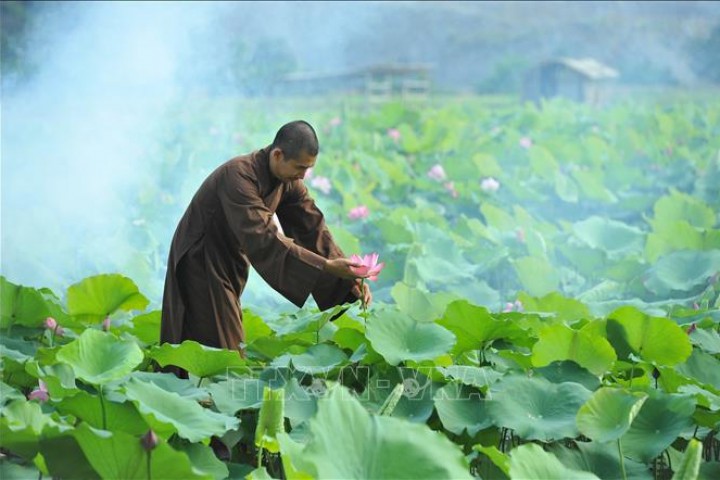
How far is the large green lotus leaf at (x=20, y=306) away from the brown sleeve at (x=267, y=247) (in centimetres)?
69

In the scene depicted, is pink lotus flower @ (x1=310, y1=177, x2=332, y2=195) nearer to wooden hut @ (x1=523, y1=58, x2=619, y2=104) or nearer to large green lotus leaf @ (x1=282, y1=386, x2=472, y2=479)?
large green lotus leaf @ (x1=282, y1=386, x2=472, y2=479)

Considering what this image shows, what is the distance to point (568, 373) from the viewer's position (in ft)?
11.1

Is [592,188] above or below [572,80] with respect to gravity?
above

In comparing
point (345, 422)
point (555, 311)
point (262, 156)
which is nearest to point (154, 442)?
point (345, 422)

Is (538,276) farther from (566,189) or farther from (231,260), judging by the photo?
(566,189)

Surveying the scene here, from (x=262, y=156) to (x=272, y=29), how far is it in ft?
39.7

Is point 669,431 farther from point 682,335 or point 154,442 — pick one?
point 154,442

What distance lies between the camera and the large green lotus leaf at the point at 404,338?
3406mm

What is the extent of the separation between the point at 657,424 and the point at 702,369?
1.79ft

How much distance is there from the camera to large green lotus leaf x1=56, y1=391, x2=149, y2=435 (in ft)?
9.82

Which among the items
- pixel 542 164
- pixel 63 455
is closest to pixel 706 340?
pixel 63 455

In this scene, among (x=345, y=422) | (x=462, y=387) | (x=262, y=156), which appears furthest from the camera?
(x=262, y=156)

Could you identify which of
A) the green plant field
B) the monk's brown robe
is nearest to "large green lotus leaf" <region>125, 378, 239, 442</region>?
the green plant field

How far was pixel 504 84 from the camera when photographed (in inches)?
1018
